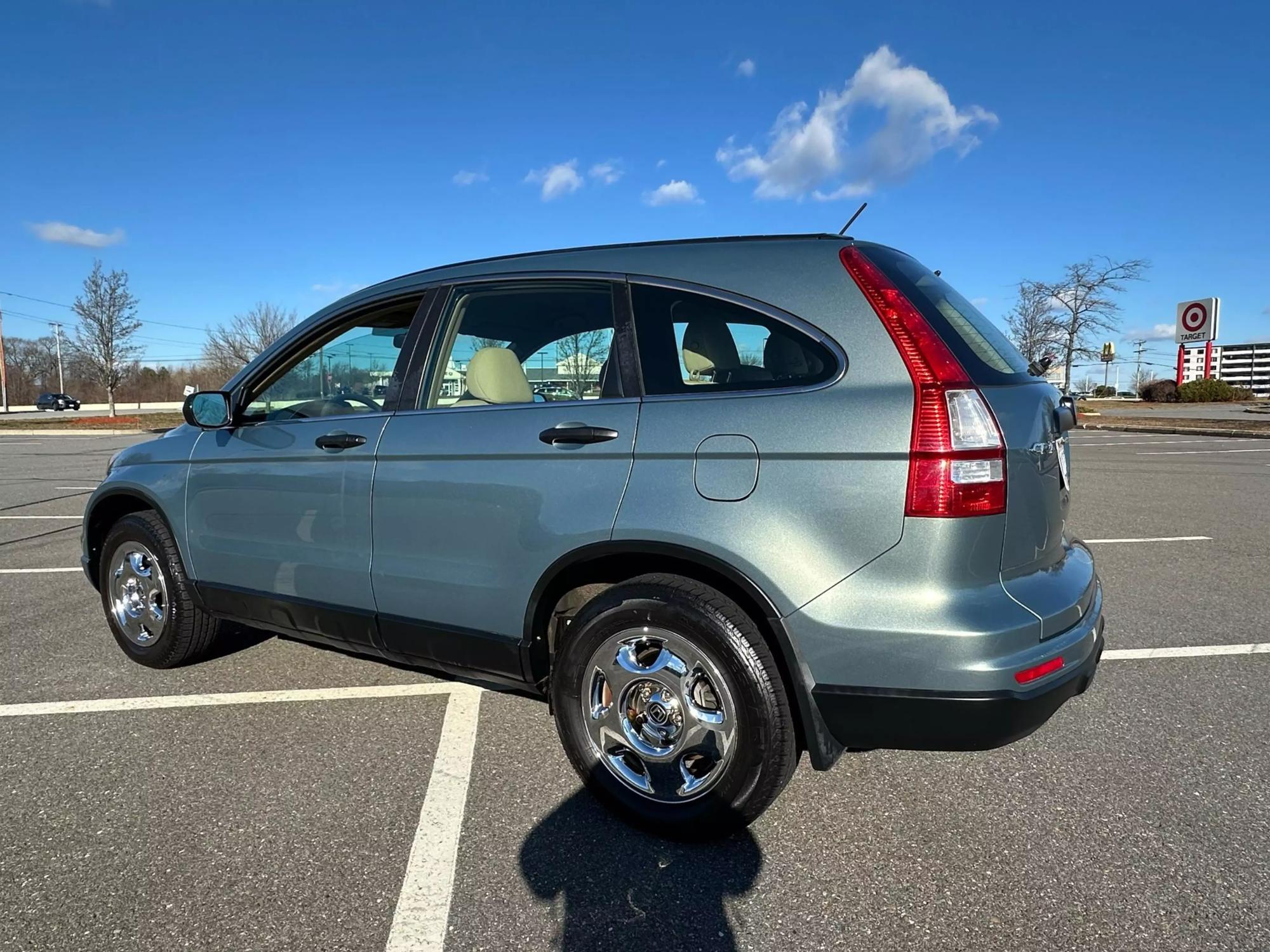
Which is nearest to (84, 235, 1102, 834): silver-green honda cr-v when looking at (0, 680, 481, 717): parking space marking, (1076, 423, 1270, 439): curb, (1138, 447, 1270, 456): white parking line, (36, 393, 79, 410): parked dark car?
(0, 680, 481, 717): parking space marking

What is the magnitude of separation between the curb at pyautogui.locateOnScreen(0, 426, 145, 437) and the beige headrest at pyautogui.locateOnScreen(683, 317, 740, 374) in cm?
3002

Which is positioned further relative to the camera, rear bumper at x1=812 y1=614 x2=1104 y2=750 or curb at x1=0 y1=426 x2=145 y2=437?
→ curb at x1=0 y1=426 x2=145 y2=437

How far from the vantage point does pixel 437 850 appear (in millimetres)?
2355

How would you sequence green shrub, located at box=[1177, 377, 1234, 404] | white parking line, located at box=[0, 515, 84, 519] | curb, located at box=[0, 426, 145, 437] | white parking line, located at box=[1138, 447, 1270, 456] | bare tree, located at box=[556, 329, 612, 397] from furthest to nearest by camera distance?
green shrub, located at box=[1177, 377, 1234, 404]
curb, located at box=[0, 426, 145, 437]
white parking line, located at box=[1138, 447, 1270, 456]
white parking line, located at box=[0, 515, 84, 519]
bare tree, located at box=[556, 329, 612, 397]

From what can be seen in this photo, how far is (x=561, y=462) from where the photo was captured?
98.4 inches

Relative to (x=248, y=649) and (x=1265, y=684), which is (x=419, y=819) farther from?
(x=1265, y=684)

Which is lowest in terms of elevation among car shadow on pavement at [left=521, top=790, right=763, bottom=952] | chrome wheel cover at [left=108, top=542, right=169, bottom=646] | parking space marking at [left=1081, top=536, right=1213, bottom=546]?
car shadow on pavement at [left=521, top=790, right=763, bottom=952]

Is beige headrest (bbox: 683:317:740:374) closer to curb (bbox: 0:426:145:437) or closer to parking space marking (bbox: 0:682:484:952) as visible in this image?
parking space marking (bbox: 0:682:484:952)

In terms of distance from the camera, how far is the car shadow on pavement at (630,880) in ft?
6.57

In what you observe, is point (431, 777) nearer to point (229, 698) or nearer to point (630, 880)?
point (630, 880)

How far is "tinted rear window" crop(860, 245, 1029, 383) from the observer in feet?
7.27

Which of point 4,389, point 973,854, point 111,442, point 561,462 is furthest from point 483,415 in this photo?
point 4,389

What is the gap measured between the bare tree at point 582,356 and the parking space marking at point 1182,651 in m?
2.97

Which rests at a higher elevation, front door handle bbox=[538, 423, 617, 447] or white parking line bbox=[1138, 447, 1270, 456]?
front door handle bbox=[538, 423, 617, 447]
